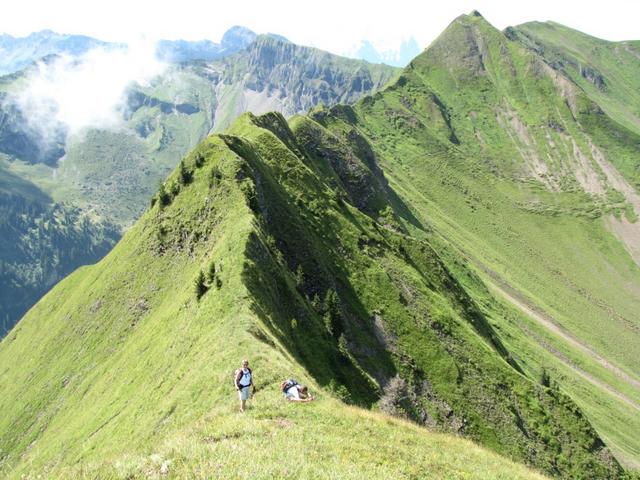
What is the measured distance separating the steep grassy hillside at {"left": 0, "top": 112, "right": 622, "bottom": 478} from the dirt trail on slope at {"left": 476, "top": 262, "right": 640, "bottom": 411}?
229 ft

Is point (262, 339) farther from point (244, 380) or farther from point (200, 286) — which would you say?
point (200, 286)

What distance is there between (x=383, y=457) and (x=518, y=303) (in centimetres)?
17205

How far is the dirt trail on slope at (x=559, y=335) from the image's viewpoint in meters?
147

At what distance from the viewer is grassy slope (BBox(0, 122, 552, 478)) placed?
20.6 m

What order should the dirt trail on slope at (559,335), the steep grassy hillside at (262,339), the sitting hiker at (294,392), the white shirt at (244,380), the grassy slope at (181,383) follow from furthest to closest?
the dirt trail on slope at (559,335) → the steep grassy hillside at (262,339) → the sitting hiker at (294,392) → the white shirt at (244,380) → the grassy slope at (181,383)

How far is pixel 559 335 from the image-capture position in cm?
16562

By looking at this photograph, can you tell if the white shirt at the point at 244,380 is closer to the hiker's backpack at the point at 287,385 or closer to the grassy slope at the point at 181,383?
the grassy slope at the point at 181,383

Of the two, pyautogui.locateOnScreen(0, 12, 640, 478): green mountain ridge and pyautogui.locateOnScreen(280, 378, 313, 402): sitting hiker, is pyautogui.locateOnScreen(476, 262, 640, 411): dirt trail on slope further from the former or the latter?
pyautogui.locateOnScreen(280, 378, 313, 402): sitting hiker

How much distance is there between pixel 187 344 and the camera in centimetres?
4478

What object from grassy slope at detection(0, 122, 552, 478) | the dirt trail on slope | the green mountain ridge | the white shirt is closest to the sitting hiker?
the green mountain ridge

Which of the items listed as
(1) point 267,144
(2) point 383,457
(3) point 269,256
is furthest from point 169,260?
(2) point 383,457

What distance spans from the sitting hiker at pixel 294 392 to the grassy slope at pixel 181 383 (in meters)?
0.92

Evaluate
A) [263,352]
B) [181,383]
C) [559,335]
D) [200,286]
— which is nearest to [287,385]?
[263,352]

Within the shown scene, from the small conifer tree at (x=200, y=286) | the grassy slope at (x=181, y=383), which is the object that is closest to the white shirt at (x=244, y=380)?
the grassy slope at (x=181, y=383)
